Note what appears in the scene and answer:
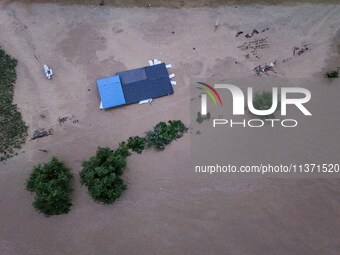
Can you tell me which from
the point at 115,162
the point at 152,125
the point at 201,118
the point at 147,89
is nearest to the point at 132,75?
the point at 147,89

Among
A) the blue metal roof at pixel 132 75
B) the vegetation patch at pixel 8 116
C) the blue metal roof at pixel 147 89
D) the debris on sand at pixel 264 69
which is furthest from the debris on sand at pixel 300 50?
the vegetation patch at pixel 8 116

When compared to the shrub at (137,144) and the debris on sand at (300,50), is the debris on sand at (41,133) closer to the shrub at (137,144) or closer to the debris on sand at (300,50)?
the shrub at (137,144)

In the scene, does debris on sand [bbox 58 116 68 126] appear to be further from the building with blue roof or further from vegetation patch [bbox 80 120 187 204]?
vegetation patch [bbox 80 120 187 204]

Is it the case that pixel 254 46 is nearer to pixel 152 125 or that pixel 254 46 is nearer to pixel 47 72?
pixel 152 125

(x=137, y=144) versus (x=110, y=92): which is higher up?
(x=110, y=92)

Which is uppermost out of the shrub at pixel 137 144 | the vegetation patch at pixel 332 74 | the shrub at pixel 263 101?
the vegetation patch at pixel 332 74

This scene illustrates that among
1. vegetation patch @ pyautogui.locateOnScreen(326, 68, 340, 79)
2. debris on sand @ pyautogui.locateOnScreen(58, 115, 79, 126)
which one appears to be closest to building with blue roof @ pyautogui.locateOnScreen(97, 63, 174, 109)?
debris on sand @ pyautogui.locateOnScreen(58, 115, 79, 126)

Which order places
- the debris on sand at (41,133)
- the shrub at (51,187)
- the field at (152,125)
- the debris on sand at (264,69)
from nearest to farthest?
the shrub at (51,187) → the field at (152,125) → the debris on sand at (41,133) → the debris on sand at (264,69)

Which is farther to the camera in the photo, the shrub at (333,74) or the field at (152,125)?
the shrub at (333,74)
